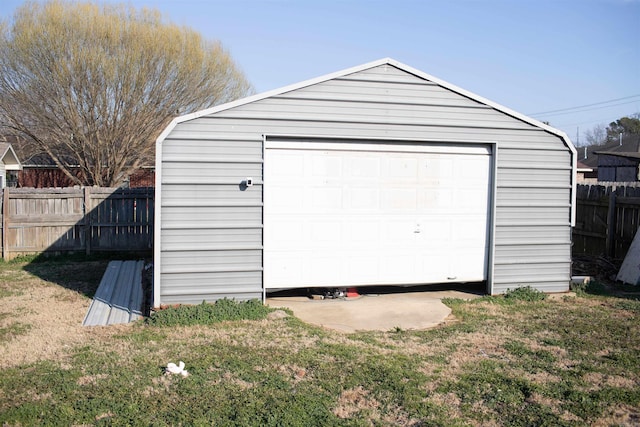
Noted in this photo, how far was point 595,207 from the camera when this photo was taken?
39.7ft

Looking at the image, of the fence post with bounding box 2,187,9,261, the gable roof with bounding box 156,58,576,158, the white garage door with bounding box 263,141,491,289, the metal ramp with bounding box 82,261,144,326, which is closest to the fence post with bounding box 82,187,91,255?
the fence post with bounding box 2,187,9,261

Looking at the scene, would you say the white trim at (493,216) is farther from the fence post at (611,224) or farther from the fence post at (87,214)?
the fence post at (87,214)

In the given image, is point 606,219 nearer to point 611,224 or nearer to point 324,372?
point 611,224

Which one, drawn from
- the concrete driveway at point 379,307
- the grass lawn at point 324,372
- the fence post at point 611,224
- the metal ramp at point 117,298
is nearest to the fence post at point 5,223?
the metal ramp at point 117,298

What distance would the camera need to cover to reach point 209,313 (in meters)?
7.35

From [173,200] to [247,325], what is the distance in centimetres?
198

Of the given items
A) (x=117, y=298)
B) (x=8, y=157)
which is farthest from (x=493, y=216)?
(x=8, y=157)

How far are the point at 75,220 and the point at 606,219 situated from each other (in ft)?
37.7

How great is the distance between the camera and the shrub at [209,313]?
23.4 feet

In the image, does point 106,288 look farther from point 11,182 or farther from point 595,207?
point 11,182

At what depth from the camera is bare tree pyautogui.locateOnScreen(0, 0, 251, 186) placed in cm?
2042

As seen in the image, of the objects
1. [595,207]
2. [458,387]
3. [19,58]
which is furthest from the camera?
[19,58]

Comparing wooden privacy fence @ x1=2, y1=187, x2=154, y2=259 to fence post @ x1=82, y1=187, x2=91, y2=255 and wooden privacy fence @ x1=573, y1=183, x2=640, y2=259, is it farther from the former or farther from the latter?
wooden privacy fence @ x1=573, y1=183, x2=640, y2=259

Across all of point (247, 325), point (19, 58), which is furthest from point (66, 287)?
point (19, 58)
